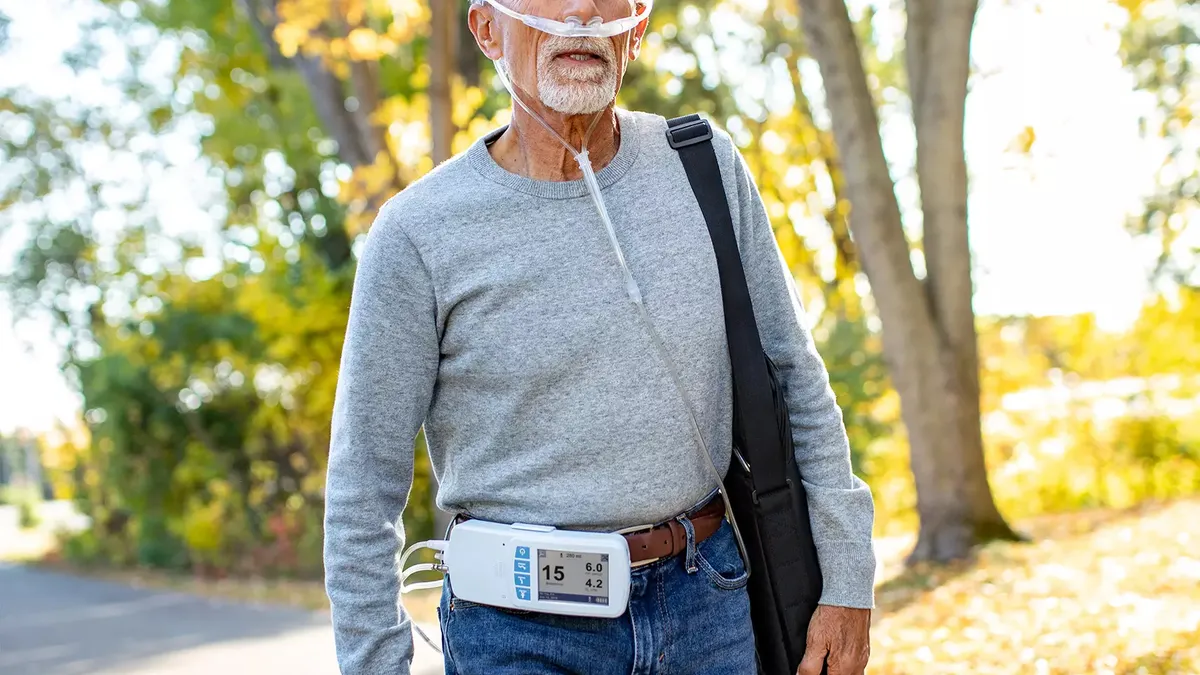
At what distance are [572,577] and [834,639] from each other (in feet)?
1.84

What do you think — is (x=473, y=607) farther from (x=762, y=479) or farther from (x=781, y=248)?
(x=781, y=248)

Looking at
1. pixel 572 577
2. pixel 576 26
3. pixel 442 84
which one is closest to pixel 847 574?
pixel 572 577

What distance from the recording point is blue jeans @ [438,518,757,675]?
2.30 m

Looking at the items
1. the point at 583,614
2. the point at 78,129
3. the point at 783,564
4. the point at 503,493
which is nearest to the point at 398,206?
the point at 503,493

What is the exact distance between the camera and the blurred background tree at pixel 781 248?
359 inches

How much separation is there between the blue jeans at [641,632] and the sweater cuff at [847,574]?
0.55 ft

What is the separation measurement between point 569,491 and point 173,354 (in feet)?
49.5

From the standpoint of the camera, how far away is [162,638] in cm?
1072

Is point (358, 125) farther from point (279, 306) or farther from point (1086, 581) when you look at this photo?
point (1086, 581)

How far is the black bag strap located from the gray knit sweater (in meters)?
0.03

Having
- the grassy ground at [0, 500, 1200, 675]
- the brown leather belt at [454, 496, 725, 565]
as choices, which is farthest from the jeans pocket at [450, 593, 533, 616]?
the grassy ground at [0, 500, 1200, 675]

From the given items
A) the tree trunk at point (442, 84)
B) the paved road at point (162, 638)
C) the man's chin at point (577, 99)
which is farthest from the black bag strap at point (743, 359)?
the tree trunk at point (442, 84)

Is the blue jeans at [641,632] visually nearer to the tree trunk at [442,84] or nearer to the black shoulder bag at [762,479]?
the black shoulder bag at [762,479]

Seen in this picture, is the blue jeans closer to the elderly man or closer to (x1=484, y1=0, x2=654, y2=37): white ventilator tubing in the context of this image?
the elderly man
